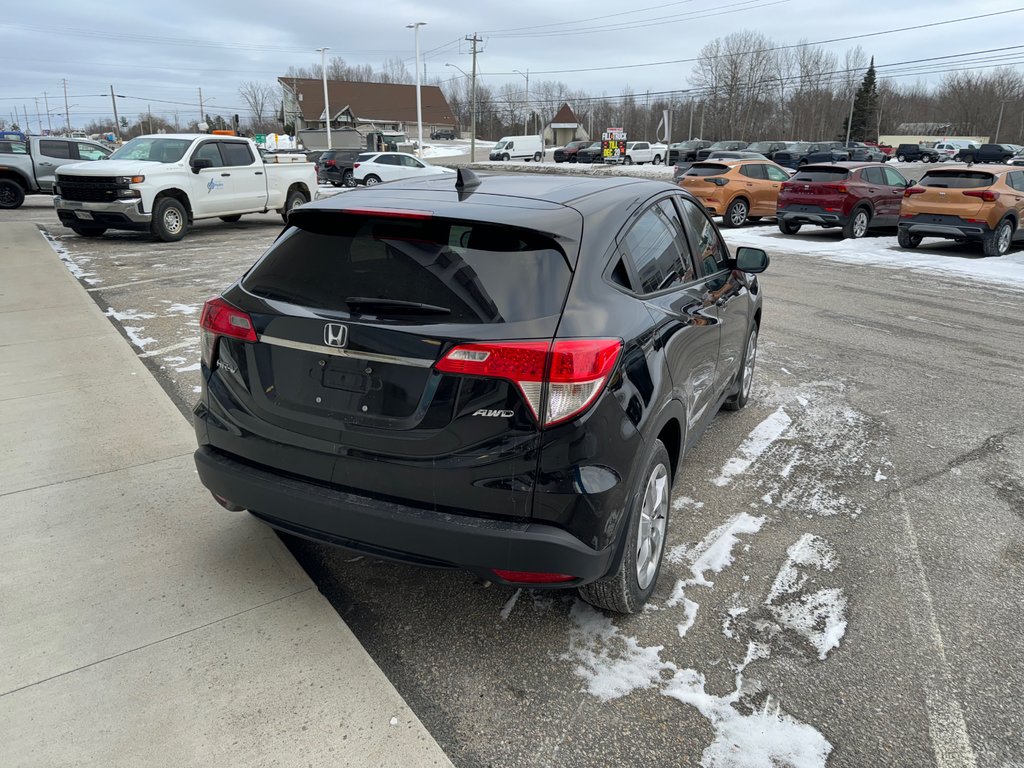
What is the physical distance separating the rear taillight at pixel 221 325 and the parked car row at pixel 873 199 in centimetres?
1152

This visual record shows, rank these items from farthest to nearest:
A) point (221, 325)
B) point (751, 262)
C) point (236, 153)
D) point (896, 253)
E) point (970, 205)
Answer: point (236, 153), point (896, 253), point (970, 205), point (751, 262), point (221, 325)

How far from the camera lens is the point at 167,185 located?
1362cm

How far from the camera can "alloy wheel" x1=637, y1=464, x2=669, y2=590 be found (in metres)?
2.92

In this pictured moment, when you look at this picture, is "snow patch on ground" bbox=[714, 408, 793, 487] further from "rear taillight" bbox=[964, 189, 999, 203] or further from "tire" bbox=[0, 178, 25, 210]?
"tire" bbox=[0, 178, 25, 210]

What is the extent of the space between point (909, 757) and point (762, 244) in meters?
14.9

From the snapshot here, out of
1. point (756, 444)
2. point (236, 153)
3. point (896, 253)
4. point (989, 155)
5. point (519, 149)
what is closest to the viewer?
point (756, 444)

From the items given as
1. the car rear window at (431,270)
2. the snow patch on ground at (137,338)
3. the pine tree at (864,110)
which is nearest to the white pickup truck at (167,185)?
the snow patch on ground at (137,338)

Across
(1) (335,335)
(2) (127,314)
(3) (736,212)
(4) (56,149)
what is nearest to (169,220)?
(2) (127,314)

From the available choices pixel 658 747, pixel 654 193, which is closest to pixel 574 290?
pixel 654 193

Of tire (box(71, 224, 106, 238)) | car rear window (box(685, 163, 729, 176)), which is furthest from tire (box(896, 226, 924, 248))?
tire (box(71, 224, 106, 238))

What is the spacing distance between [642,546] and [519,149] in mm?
63700

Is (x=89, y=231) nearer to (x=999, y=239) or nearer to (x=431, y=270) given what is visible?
(x=431, y=270)

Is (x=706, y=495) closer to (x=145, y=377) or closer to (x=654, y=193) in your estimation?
(x=654, y=193)

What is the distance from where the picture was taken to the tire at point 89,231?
45.6 ft
